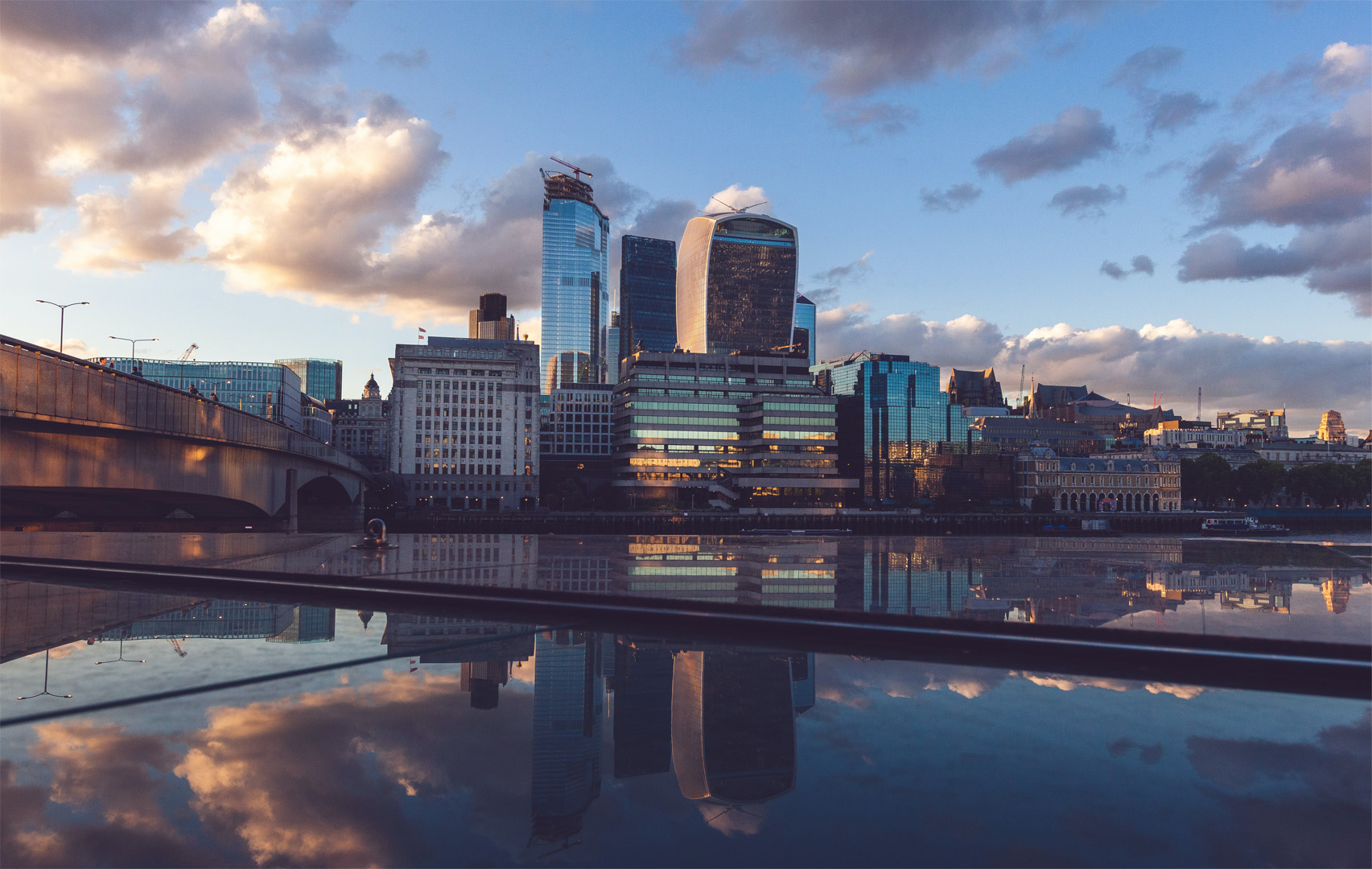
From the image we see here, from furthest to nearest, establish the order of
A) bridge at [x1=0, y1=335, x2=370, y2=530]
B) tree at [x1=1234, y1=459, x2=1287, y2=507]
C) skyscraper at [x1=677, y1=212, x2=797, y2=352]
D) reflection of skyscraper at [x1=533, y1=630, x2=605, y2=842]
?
skyscraper at [x1=677, y1=212, x2=797, y2=352] < tree at [x1=1234, y1=459, x2=1287, y2=507] < bridge at [x1=0, y1=335, x2=370, y2=530] < reflection of skyscraper at [x1=533, y1=630, x2=605, y2=842]

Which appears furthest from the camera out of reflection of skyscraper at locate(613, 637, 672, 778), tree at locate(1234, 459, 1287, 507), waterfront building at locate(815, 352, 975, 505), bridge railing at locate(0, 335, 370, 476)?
waterfront building at locate(815, 352, 975, 505)

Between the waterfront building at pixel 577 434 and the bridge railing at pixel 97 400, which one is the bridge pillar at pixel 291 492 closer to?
the bridge railing at pixel 97 400

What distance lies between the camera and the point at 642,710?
9.36 meters

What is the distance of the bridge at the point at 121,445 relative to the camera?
89.7ft

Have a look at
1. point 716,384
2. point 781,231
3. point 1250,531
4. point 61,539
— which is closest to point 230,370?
point 716,384

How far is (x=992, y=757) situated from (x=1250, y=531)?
93.0 metres

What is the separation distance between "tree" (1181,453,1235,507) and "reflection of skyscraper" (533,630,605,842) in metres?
182

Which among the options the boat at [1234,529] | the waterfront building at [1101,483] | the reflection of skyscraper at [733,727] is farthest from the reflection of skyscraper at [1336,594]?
the waterfront building at [1101,483]

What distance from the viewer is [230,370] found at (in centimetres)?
18962

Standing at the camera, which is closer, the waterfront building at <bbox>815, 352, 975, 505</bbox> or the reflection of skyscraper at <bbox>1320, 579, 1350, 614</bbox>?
the reflection of skyscraper at <bbox>1320, 579, 1350, 614</bbox>

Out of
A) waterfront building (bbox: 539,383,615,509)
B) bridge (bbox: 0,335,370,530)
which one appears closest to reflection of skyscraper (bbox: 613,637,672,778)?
bridge (bbox: 0,335,370,530)

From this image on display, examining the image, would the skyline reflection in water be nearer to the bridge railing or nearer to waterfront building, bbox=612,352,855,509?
the bridge railing

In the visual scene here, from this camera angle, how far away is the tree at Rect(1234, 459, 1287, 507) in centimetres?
15050

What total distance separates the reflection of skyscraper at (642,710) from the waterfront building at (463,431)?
13463 cm
